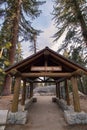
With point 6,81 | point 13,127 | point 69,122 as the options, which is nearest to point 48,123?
point 69,122

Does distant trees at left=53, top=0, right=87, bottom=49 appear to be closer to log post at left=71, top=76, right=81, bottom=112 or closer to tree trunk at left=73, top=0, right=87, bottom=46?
tree trunk at left=73, top=0, right=87, bottom=46

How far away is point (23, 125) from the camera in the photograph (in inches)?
341

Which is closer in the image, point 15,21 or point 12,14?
point 12,14

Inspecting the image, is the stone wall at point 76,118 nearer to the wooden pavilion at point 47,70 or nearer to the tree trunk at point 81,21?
the wooden pavilion at point 47,70

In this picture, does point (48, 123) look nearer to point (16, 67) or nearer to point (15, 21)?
point (16, 67)

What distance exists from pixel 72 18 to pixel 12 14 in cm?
630

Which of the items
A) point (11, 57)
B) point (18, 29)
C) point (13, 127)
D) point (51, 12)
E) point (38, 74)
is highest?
point (51, 12)

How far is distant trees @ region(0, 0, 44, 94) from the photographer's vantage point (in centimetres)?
1730

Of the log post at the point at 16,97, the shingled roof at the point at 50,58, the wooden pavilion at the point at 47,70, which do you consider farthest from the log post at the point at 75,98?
the log post at the point at 16,97

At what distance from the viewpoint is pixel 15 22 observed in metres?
18.5

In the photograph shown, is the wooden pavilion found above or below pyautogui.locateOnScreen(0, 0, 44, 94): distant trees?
below

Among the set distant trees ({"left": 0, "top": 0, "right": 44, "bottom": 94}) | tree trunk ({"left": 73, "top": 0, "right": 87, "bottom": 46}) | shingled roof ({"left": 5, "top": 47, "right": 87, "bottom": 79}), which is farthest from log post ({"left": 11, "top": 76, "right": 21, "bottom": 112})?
tree trunk ({"left": 73, "top": 0, "right": 87, "bottom": 46})

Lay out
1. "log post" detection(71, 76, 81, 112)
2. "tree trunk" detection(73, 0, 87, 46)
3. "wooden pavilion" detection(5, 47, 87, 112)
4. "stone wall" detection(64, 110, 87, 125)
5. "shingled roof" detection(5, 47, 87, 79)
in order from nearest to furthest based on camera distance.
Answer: "stone wall" detection(64, 110, 87, 125), "log post" detection(71, 76, 81, 112), "wooden pavilion" detection(5, 47, 87, 112), "shingled roof" detection(5, 47, 87, 79), "tree trunk" detection(73, 0, 87, 46)

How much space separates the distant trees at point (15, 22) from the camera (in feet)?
56.7
